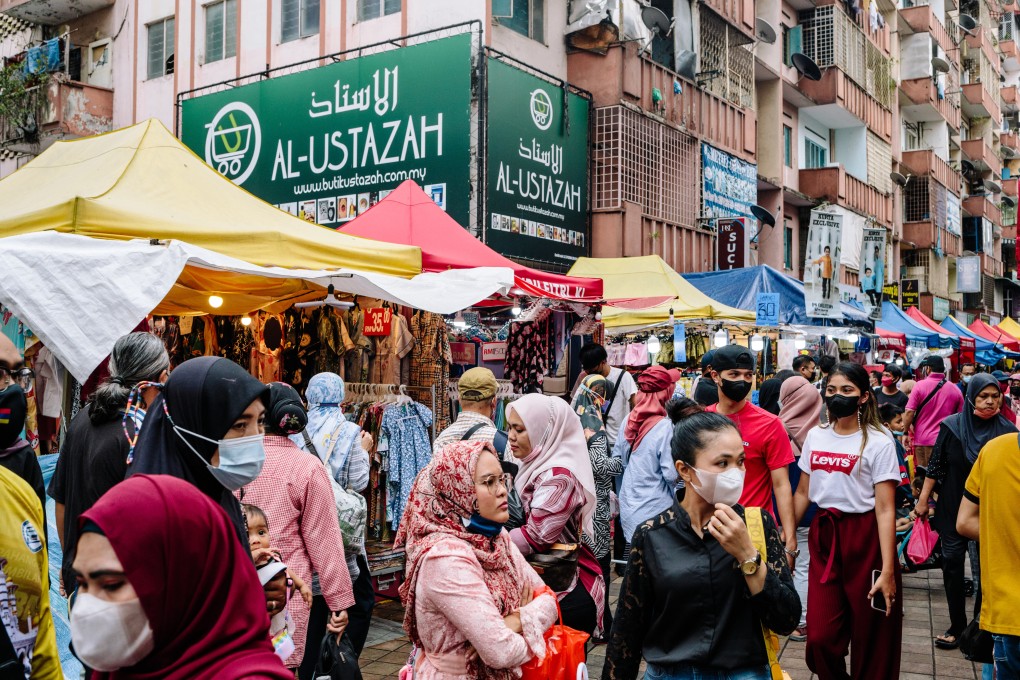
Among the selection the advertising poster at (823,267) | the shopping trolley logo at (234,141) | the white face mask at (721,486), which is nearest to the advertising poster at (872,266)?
the advertising poster at (823,267)

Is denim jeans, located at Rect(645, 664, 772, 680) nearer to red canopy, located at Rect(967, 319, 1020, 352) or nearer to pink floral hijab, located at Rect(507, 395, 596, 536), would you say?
pink floral hijab, located at Rect(507, 395, 596, 536)

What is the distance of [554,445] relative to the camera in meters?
4.18

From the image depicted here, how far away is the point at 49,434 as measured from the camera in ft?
20.4

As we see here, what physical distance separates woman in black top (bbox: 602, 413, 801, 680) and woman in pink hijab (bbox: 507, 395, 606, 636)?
0.98m

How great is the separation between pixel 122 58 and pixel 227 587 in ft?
66.6

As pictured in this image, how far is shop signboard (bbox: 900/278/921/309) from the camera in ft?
104

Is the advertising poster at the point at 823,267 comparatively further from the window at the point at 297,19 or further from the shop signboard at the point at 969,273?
the shop signboard at the point at 969,273

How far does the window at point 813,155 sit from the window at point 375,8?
48.2 feet

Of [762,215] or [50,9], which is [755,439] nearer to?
[762,215]

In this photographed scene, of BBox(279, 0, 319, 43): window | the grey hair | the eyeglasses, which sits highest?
BBox(279, 0, 319, 43): window

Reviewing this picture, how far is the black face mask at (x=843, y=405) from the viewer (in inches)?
190

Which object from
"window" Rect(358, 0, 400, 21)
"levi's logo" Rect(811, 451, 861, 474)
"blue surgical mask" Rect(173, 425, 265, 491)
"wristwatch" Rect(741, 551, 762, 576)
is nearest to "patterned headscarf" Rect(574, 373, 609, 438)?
"levi's logo" Rect(811, 451, 861, 474)

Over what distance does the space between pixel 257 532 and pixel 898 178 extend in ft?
105

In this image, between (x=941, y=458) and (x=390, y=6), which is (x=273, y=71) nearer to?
(x=390, y=6)
